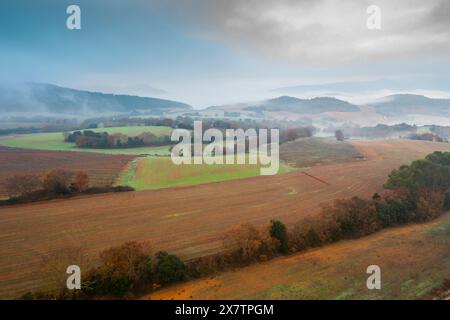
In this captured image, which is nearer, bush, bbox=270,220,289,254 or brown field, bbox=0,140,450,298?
brown field, bbox=0,140,450,298

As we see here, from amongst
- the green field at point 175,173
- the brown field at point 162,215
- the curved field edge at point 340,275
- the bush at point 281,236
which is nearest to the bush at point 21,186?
the brown field at point 162,215

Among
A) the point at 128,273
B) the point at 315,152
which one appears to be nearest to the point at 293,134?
the point at 315,152

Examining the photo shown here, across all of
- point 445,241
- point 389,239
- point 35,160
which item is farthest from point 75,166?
point 445,241

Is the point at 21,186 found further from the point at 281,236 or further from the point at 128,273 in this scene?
the point at 281,236

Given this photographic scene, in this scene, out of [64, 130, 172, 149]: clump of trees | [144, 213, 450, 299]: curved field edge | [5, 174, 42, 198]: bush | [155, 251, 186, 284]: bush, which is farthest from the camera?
[64, 130, 172, 149]: clump of trees

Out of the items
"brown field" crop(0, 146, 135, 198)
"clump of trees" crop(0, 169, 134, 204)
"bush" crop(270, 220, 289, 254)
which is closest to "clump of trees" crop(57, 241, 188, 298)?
"bush" crop(270, 220, 289, 254)

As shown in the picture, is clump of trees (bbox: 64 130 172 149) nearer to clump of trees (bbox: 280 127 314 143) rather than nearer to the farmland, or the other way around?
clump of trees (bbox: 280 127 314 143)
